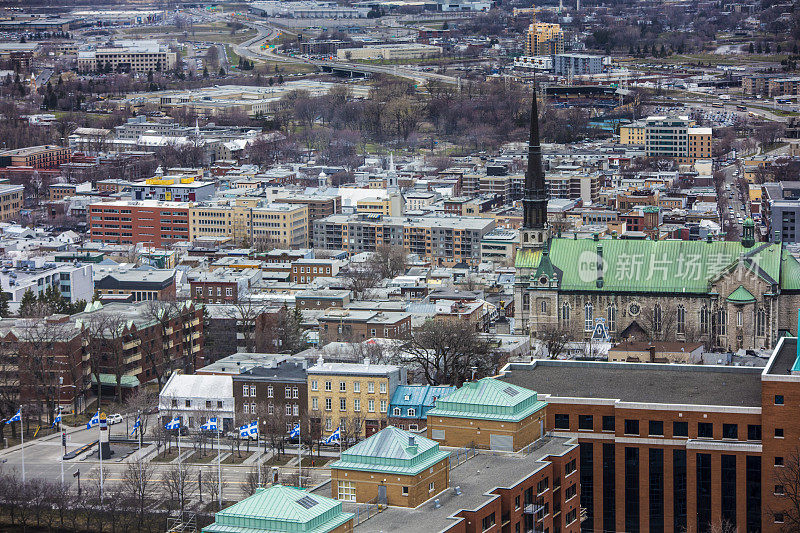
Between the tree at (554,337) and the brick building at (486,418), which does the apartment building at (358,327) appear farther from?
the brick building at (486,418)

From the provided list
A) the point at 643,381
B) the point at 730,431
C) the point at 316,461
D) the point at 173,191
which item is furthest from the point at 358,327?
the point at 173,191

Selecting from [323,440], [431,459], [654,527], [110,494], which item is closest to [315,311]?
[323,440]

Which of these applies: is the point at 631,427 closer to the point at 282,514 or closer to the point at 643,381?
the point at 643,381

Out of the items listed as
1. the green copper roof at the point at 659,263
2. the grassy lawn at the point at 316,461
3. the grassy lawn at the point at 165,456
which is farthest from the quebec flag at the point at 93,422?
the green copper roof at the point at 659,263

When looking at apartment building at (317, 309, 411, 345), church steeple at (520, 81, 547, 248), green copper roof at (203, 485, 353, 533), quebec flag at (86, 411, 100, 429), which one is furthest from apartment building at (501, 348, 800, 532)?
church steeple at (520, 81, 547, 248)

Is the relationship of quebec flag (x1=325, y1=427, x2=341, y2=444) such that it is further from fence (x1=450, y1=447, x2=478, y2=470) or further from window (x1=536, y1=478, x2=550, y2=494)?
window (x1=536, y1=478, x2=550, y2=494)
